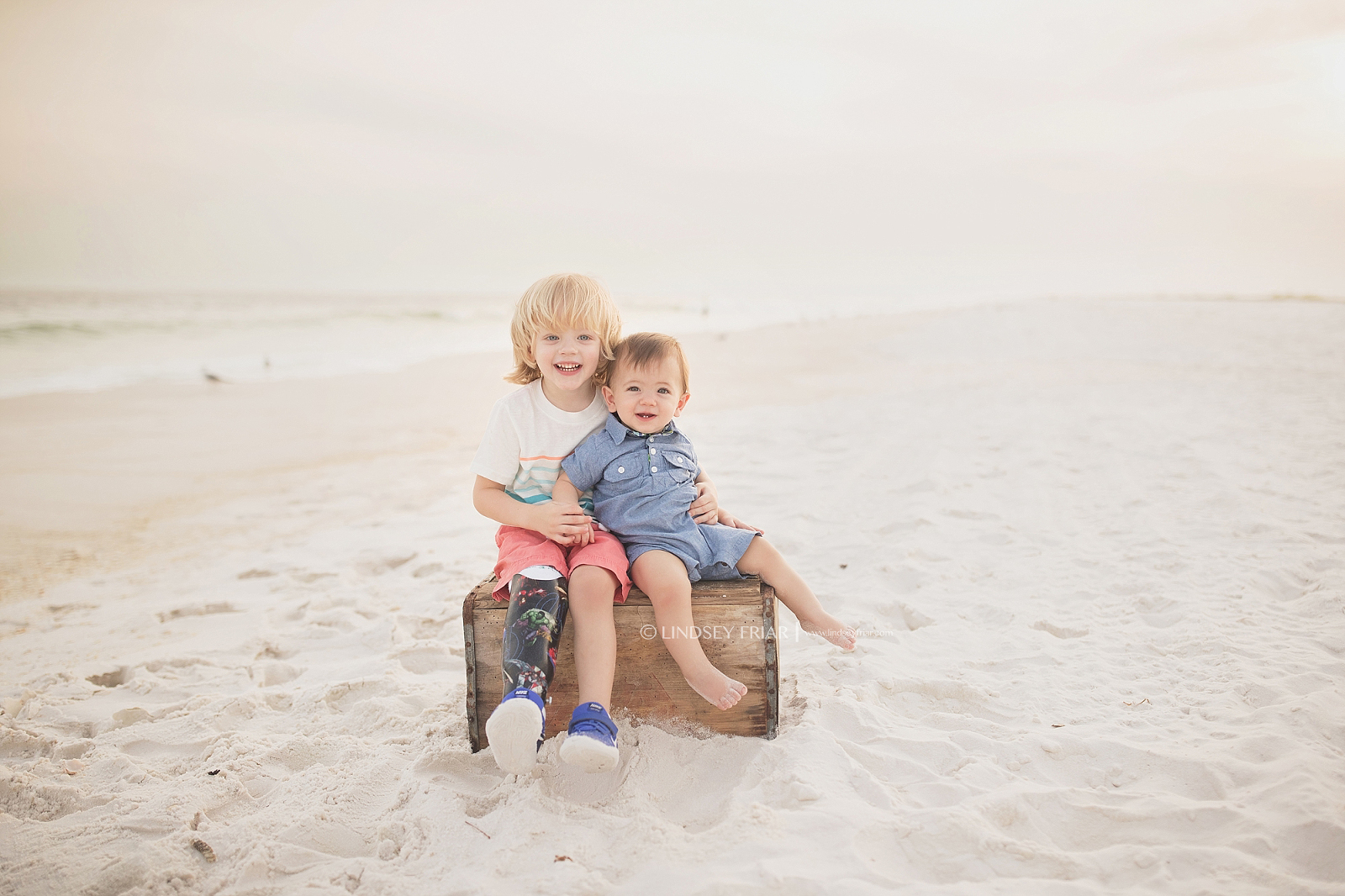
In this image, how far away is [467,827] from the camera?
5.87ft

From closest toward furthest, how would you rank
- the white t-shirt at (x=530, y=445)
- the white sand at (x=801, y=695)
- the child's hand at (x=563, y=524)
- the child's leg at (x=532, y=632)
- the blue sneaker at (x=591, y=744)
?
the white sand at (x=801, y=695)
the blue sneaker at (x=591, y=744)
the child's leg at (x=532, y=632)
the child's hand at (x=563, y=524)
the white t-shirt at (x=530, y=445)

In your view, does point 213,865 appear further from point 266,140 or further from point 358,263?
point 358,263

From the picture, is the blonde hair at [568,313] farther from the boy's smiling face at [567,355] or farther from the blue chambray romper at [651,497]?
the blue chambray romper at [651,497]

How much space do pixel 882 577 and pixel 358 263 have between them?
120 ft

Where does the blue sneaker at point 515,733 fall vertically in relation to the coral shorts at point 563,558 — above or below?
below

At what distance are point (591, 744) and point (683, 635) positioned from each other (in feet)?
1.30

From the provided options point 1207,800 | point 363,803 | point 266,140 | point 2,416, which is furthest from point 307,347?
point 1207,800

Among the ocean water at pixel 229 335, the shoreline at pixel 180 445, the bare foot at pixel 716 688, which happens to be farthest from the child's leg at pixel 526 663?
the ocean water at pixel 229 335

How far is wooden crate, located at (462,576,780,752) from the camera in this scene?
6.86 feet

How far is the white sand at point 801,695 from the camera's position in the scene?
1.64 metres

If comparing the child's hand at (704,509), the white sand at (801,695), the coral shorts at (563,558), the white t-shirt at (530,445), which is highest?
the white t-shirt at (530,445)

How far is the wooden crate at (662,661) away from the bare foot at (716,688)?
0.10 meters

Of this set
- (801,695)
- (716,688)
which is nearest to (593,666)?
(716,688)

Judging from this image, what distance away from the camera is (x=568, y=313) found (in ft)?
7.50
